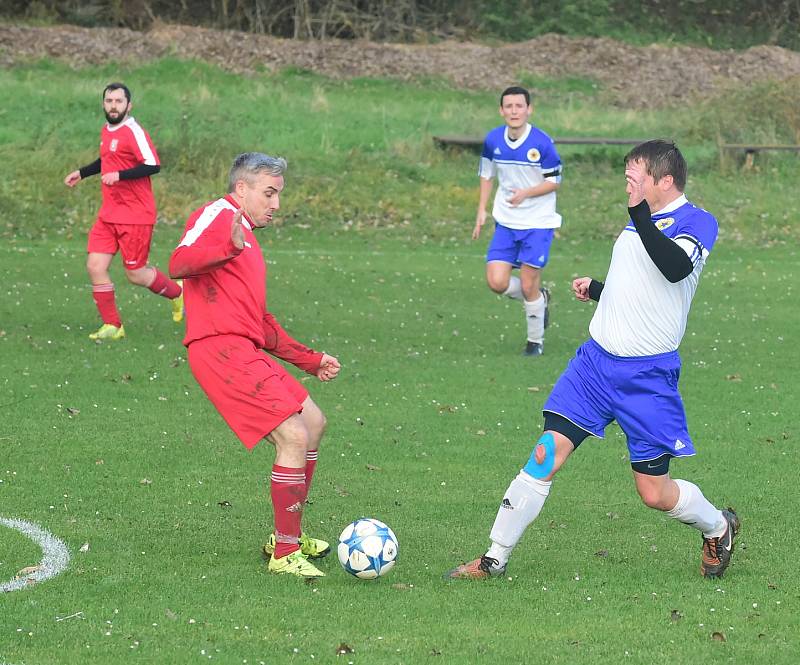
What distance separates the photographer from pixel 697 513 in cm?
621

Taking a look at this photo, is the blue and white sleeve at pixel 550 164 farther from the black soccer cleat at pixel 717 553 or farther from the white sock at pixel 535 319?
the black soccer cleat at pixel 717 553

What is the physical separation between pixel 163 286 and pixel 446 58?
2517 cm

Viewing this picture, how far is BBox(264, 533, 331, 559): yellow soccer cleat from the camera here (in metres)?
6.46

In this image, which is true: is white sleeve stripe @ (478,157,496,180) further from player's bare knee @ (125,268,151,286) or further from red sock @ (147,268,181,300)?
player's bare knee @ (125,268,151,286)

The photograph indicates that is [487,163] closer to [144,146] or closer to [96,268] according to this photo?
[144,146]

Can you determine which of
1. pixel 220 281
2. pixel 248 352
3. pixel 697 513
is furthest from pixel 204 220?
pixel 697 513

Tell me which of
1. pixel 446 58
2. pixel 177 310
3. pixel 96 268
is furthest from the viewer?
pixel 446 58

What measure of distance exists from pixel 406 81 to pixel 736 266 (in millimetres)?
17002

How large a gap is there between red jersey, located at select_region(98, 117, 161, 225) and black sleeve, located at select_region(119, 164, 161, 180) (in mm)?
69

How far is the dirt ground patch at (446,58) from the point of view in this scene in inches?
1355

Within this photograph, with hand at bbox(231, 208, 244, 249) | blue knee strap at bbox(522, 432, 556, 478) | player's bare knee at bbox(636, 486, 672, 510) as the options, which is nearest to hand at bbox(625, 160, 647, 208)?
blue knee strap at bbox(522, 432, 556, 478)

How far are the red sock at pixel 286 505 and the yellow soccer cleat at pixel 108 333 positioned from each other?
21.8ft

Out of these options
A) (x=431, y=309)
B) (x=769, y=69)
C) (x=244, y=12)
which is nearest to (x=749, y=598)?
(x=431, y=309)

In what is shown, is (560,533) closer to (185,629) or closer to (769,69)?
(185,629)
